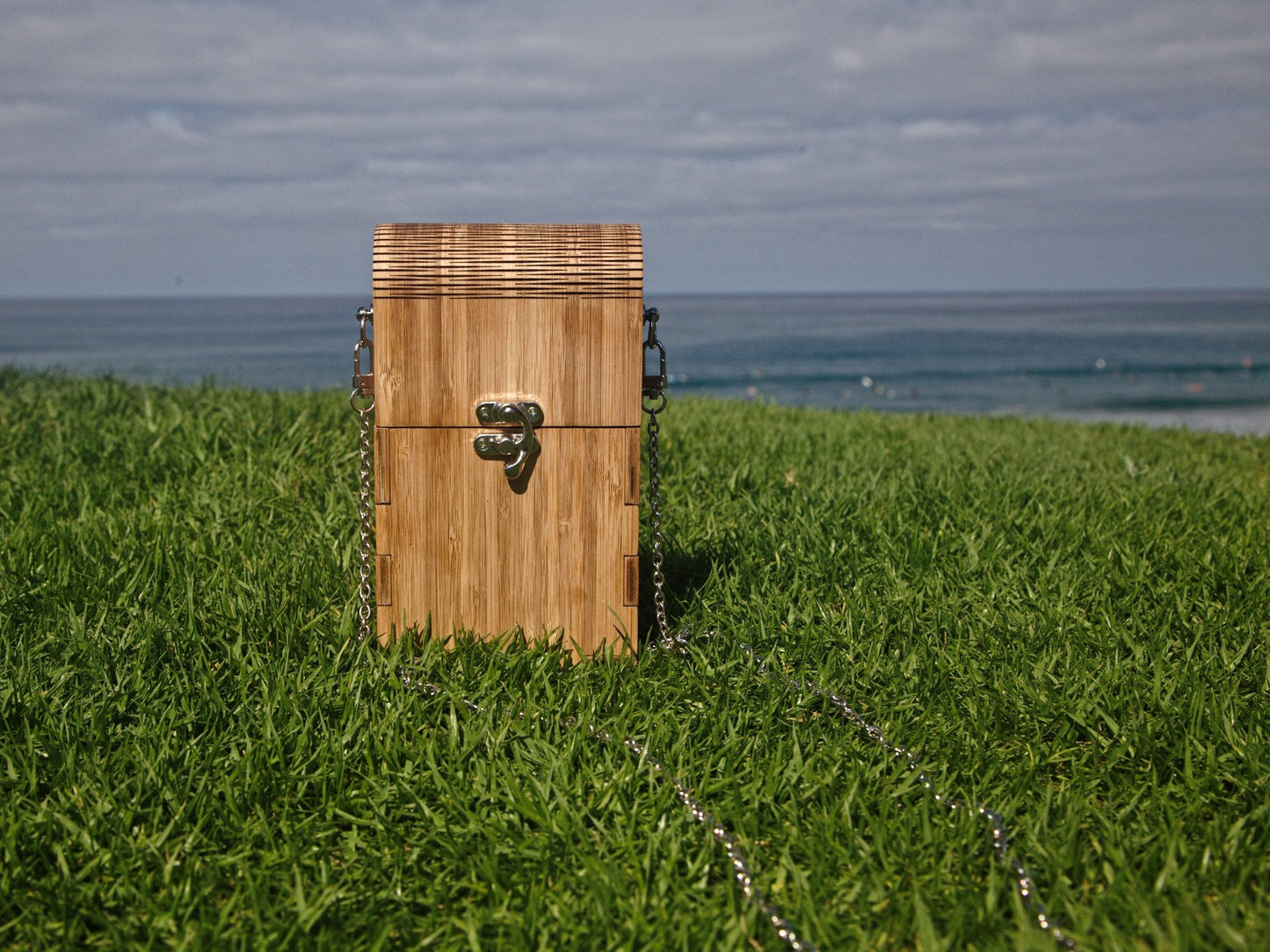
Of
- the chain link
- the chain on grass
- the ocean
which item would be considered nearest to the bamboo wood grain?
the chain on grass

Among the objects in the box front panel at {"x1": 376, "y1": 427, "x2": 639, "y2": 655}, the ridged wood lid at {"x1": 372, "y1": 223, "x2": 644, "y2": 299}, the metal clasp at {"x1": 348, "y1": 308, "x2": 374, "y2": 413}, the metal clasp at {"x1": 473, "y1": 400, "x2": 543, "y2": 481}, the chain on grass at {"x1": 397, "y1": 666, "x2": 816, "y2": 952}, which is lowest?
the chain on grass at {"x1": 397, "y1": 666, "x2": 816, "y2": 952}

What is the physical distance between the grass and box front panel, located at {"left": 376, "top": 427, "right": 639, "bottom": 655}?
0.52 ft

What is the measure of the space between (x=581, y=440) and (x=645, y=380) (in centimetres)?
29

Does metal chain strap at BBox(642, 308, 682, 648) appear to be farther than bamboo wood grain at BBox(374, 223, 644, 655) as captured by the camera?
Yes

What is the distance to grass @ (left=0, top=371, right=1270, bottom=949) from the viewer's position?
188cm

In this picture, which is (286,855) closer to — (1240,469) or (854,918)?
(854,918)

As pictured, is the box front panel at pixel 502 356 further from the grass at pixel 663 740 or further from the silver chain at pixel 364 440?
the grass at pixel 663 740

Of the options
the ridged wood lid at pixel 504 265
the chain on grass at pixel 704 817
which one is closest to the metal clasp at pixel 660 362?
the ridged wood lid at pixel 504 265

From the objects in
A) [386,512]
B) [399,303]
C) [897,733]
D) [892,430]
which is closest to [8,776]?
[386,512]

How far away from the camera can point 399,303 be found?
2727 mm

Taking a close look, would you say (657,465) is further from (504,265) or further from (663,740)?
(663,740)

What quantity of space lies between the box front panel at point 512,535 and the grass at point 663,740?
0.52 ft

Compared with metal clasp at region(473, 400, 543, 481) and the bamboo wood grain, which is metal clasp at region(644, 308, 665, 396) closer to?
the bamboo wood grain

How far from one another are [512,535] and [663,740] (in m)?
0.78
